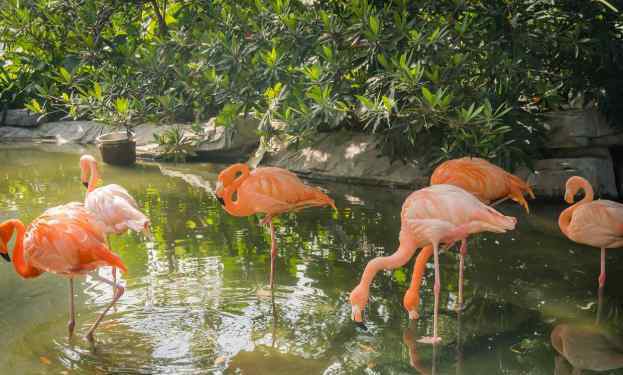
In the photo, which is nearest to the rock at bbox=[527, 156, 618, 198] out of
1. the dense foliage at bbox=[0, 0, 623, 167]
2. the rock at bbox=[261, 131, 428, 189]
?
the dense foliage at bbox=[0, 0, 623, 167]

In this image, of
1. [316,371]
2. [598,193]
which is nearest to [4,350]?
[316,371]

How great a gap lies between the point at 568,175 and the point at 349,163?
248 centimetres

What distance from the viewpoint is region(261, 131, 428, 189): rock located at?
808 centimetres

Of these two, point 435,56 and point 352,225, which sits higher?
point 435,56

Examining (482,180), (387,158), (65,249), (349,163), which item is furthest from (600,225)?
(349,163)

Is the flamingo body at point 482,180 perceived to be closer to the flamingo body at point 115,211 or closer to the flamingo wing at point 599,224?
the flamingo wing at point 599,224

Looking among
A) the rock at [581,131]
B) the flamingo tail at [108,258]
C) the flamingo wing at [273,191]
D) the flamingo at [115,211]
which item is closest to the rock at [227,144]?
the rock at [581,131]

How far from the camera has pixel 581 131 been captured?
749 centimetres

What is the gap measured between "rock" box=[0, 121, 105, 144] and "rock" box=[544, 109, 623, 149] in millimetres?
7521

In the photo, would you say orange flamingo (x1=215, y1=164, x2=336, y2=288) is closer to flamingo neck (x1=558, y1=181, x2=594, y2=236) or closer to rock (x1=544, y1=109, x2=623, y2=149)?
flamingo neck (x1=558, y1=181, x2=594, y2=236)

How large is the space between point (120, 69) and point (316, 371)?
360 cm

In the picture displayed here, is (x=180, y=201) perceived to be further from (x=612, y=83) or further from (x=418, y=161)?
(x=612, y=83)

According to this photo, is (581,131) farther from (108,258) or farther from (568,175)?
(108,258)

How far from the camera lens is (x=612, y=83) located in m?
7.12
